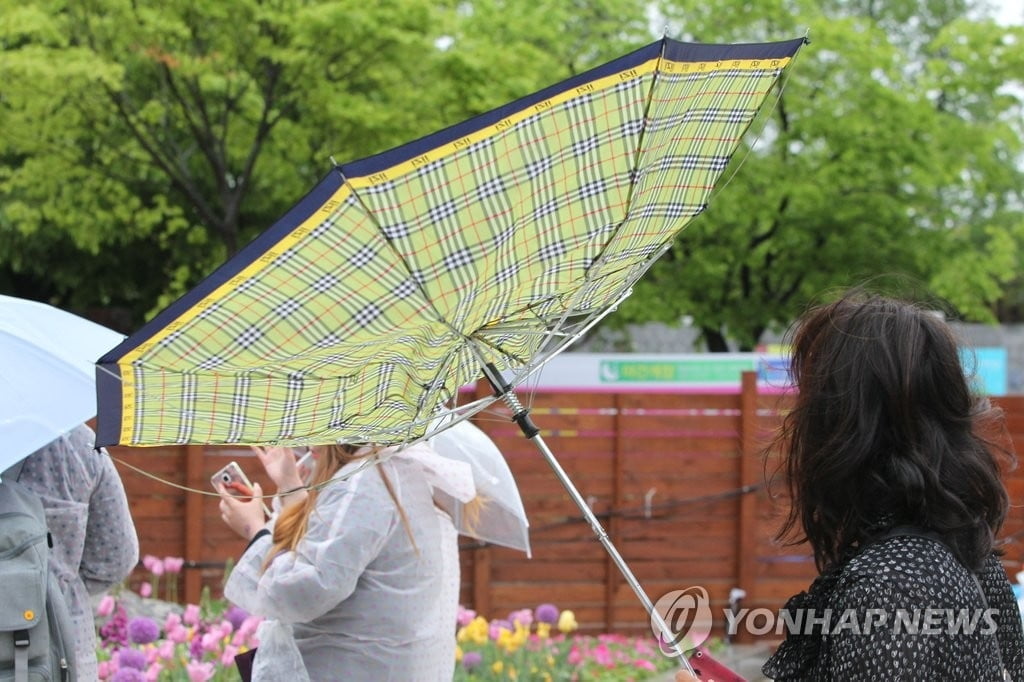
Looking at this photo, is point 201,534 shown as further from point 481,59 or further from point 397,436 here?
point 481,59

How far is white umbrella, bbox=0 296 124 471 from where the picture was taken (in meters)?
2.76

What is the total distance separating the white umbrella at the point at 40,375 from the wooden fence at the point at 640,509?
492 centimetres

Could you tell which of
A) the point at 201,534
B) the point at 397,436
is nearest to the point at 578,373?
the point at 201,534

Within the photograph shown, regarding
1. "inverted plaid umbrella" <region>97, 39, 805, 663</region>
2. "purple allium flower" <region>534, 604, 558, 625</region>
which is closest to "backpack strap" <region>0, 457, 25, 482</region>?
"inverted plaid umbrella" <region>97, 39, 805, 663</region>

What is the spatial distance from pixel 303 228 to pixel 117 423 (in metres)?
0.45

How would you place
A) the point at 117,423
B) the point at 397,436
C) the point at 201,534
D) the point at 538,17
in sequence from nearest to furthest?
the point at 117,423 < the point at 397,436 < the point at 201,534 < the point at 538,17

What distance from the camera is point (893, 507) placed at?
1.84 meters

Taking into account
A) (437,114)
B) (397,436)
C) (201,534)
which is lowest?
(201,534)

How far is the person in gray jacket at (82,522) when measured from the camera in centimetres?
312

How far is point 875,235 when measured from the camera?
17.2 metres

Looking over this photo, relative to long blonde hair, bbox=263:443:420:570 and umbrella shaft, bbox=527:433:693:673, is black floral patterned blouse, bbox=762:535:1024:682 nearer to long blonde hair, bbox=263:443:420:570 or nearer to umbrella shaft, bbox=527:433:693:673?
umbrella shaft, bbox=527:433:693:673

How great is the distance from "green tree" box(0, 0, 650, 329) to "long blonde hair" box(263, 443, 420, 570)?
10311 mm

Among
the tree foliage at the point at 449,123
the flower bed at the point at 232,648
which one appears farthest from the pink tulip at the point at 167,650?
the tree foliage at the point at 449,123
